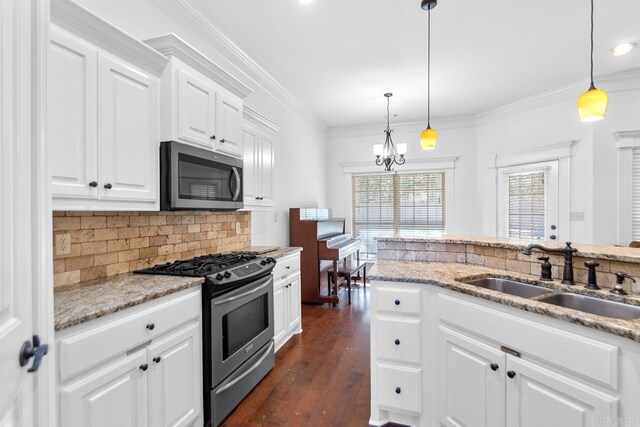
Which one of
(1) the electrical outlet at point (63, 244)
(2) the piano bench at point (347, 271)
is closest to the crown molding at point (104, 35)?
(1) the electrical outlet at point (63, 244)

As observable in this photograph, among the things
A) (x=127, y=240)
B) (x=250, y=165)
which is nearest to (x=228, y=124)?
(x=250, y=165)

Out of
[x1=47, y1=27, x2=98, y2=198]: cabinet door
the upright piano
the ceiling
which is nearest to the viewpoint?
[x1=47, y1=27, x2=98, y2=198]: cabinet door

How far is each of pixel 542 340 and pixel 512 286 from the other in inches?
28.1

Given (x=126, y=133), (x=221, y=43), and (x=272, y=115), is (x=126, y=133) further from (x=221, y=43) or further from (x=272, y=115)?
(x=272, y=115)

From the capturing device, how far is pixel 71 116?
1423 mm

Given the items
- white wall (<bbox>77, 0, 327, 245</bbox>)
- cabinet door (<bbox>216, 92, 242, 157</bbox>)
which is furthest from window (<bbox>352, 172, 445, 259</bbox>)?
cabinet door (<bbox>216, 92, 242, 157</bbox>)

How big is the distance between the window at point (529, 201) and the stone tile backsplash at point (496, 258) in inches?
119

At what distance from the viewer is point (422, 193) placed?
5.93 metres

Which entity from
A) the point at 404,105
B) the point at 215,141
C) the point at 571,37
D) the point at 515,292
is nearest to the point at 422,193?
the point at 404,105

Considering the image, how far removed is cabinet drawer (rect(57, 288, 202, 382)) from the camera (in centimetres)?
116

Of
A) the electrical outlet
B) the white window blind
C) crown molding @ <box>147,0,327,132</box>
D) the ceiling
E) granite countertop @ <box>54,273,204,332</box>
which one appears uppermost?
the ceiling

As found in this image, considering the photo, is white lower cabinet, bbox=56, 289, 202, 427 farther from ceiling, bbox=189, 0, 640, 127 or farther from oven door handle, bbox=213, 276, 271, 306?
ceiling, bbox=189, 0, 640, 127

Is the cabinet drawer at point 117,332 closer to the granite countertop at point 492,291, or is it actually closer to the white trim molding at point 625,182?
the granite countertop at point 492,291

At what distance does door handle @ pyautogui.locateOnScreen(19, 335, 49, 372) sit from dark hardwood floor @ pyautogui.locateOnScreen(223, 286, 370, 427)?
1.47m
